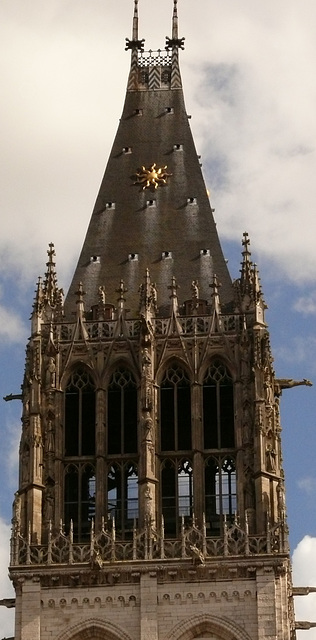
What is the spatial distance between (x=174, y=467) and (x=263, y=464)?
A: 10.8 feet

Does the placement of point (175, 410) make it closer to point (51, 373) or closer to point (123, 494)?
point (123, 494)

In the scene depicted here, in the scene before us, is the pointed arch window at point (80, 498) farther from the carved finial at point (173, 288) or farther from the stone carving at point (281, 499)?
the carved finial at point (173, 288)

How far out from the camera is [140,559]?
259ft

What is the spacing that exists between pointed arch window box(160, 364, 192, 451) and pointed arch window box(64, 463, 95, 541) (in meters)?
2.87

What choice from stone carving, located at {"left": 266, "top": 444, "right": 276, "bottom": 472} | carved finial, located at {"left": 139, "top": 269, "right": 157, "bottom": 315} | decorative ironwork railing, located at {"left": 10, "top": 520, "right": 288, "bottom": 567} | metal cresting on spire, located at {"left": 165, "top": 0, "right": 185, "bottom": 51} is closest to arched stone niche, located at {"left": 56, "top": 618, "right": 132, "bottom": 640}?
decorative ironwork railing, located at {"left": 10, "top": 520, "right": 288, "bottom": 567}

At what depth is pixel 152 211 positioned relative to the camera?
88750mm

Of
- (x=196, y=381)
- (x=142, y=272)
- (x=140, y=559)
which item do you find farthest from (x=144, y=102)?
(x=140, y=559)

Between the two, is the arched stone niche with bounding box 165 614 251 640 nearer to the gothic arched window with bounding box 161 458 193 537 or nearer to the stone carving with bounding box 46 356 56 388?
the gothic arched window with bounding box 161 458 193 537

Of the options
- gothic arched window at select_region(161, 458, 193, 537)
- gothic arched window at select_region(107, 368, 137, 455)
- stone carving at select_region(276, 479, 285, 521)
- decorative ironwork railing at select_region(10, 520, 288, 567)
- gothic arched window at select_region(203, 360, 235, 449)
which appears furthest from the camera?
gothic arched window at select_region(107, 368, 137, 455)

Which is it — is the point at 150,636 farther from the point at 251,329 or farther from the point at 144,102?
the point at 144,102

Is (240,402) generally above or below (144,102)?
below

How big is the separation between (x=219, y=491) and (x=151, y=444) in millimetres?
2876

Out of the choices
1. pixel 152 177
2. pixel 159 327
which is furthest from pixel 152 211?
pixel 159 327

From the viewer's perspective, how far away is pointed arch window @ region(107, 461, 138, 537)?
265 feet
